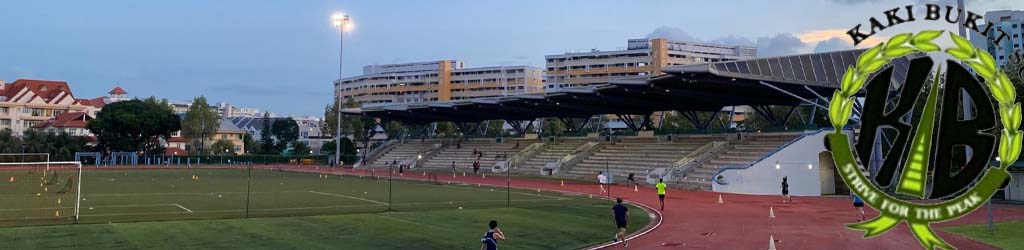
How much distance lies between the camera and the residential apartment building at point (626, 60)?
138 meters

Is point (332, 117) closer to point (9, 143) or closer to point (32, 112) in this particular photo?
point (9, 143)

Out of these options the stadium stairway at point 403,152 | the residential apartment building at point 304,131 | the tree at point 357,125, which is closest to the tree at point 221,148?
the tree at point 357,125

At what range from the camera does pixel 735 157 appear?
45969 millimetres

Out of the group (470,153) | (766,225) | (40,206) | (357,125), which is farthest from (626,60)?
(40,206)

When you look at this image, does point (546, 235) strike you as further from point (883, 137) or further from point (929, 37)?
point (883, 137)

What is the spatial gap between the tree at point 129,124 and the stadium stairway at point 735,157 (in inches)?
3204

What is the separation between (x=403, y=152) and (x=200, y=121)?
4050cm

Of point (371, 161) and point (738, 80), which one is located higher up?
point (738, 80)

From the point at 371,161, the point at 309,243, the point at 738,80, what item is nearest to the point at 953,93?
the point at 309,243

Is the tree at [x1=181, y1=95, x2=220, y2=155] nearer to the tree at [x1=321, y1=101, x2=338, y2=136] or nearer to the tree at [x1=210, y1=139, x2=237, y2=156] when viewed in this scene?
the tree at [x1=210, y1=139, x2=237, y2=156]

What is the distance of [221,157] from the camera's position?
93438mm

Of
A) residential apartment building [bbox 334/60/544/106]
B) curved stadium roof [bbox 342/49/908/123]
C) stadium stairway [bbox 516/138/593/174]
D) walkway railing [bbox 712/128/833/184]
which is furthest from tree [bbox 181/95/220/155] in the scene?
walkway railing [bbox 712/128/833/184]

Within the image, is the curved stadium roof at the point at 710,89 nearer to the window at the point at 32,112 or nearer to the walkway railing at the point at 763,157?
the walkway railing at the point at 763,157

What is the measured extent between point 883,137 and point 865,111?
38.6 meters
